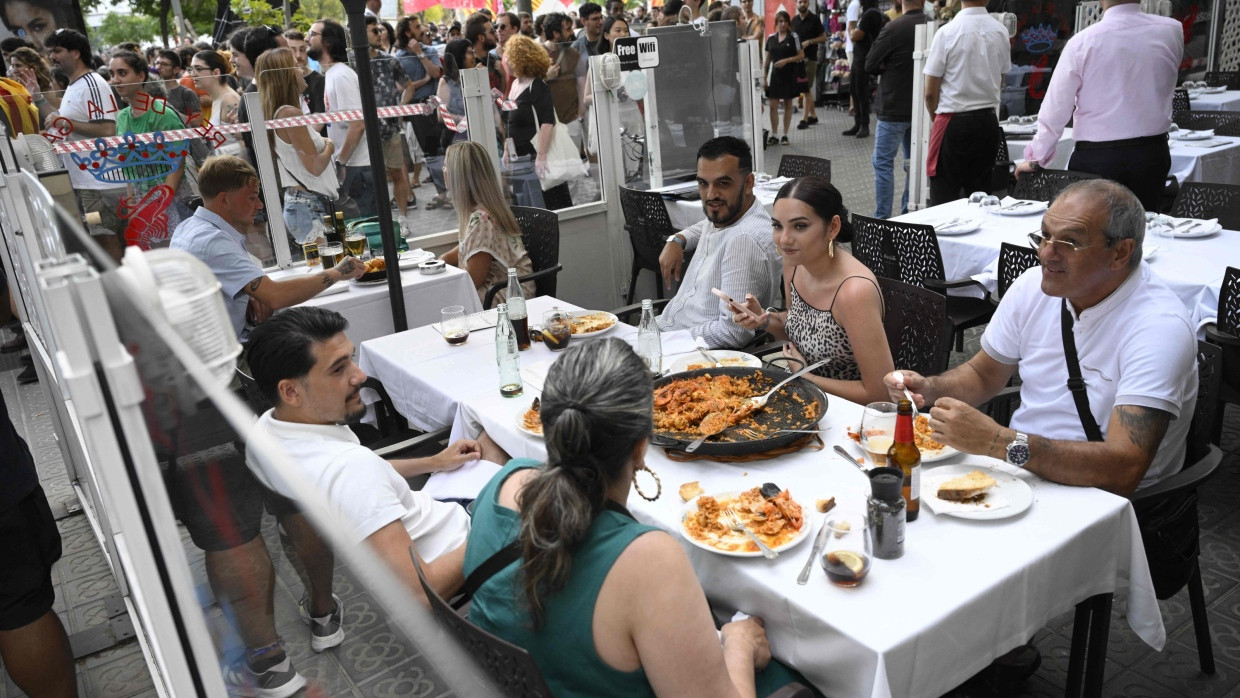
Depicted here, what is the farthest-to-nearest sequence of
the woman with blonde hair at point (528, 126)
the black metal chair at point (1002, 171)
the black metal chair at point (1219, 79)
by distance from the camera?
the black metal chair at point (1219, 79) < the black metal chair at point (1002, 171) < the woman with blonde hair at point (528, 126)

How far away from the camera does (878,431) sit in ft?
7.64

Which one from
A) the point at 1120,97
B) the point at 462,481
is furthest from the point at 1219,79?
the point at 462,481

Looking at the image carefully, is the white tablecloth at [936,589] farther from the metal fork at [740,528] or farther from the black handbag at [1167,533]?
the black handbag at [1167,533]

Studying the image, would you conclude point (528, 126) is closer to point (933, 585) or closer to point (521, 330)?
point (521, 330)

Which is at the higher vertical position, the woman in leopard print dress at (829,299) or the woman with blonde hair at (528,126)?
the woman with blonde hair at (528,126)

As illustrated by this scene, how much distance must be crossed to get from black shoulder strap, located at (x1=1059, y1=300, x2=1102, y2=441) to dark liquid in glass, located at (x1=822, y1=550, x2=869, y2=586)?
1.03 meters

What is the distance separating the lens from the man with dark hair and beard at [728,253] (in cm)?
374

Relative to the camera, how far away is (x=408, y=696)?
1378 mm

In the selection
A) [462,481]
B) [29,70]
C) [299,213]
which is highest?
[29,70]

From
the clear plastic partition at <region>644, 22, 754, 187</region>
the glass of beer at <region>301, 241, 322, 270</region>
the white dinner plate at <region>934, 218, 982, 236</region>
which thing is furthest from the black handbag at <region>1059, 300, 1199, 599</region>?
the clear plastic partition at <region>644, 22, 754, 187</region>

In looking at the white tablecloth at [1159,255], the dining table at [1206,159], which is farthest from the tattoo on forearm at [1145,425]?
the dining table at [1206,159]

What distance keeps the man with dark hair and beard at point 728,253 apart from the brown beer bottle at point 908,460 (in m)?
1.57

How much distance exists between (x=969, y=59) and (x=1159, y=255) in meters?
2.88

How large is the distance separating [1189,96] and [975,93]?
352cm
